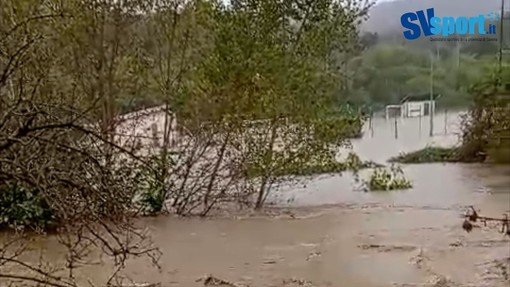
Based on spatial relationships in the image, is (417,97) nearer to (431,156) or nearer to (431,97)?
(431,97)

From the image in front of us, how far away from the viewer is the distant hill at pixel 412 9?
25.1ft

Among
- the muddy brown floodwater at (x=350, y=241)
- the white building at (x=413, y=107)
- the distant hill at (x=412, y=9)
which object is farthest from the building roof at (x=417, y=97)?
the distant hill at (x=412, y=9)

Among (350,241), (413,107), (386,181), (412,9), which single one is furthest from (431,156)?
(350,241)

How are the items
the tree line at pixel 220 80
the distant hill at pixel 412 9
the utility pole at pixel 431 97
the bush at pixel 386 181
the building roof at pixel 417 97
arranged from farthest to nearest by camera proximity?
the building roof at pixel 417 97
the utility pole at pixel 431 97
the bush at pixel 386 181
the distant hill at pixel 412 9
the tree line at pixel 220 80

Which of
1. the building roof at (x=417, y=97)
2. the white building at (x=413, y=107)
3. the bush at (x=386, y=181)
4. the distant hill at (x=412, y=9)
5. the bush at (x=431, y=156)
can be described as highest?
the distant hill at (x=412, y=9)

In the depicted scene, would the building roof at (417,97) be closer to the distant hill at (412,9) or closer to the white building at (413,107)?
the white building at (413,107)

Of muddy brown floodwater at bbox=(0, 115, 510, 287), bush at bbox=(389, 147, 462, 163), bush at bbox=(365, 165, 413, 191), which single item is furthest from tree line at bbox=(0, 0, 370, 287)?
bush at bbox=(389, 147, 462, 163)

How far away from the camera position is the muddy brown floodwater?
16.0 feet

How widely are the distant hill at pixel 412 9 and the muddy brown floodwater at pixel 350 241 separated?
4.33ft

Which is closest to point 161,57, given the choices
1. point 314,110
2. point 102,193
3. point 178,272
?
point 314,110

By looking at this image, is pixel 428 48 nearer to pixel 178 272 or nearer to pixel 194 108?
pixel 194 108

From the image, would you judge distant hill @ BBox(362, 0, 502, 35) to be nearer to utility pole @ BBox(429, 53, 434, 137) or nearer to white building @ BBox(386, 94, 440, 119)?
utility pole @ BBox(429, 53, 434, 137)

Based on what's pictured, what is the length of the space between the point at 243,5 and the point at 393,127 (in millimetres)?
3447

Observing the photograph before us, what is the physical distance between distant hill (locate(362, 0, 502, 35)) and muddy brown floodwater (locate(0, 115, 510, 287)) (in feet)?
4.33
